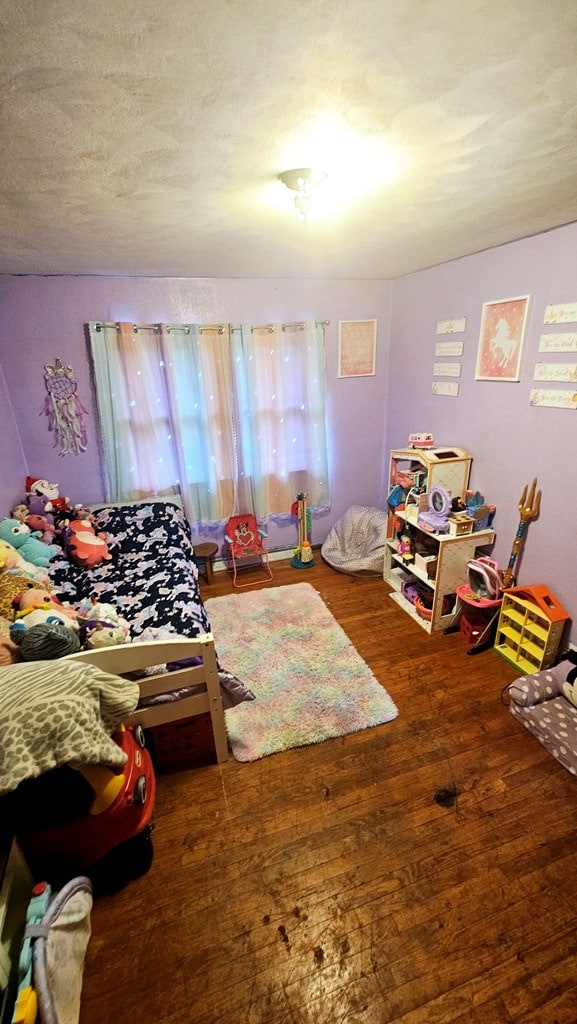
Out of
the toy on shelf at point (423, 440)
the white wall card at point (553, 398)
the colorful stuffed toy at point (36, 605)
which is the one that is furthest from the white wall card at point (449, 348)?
the colorful stuffed toy at point (36, 605)

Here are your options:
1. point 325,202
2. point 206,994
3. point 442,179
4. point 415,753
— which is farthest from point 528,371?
point 206,994

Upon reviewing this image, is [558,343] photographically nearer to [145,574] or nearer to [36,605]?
[145,574]

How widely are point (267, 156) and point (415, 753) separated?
2.41m

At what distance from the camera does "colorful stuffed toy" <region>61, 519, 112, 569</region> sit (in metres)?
2.59

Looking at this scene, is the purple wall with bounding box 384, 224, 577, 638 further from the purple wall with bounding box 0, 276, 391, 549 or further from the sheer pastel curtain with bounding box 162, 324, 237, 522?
the sheer pastel curtain with bounding box 162, 324, 237, 522

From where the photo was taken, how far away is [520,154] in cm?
126

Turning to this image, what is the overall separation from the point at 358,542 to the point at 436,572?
113 centimetres

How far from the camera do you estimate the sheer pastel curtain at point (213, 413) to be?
3.04 metres

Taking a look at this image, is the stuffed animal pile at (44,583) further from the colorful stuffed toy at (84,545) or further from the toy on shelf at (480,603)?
the toy on shelf at (480,603)

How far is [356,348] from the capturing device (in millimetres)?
3588

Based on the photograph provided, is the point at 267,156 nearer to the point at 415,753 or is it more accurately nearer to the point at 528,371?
the point at 528,371

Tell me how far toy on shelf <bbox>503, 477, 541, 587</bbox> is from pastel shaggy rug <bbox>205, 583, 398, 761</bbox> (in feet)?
3.40

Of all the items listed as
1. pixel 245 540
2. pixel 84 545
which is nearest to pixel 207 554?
pixel 245 540

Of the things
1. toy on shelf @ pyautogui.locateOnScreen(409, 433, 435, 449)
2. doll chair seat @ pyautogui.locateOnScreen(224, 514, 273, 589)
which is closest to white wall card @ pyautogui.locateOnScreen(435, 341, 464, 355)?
toy on shelf @ pyautogui.locateOnScreen(409, 433, 435, 449)
